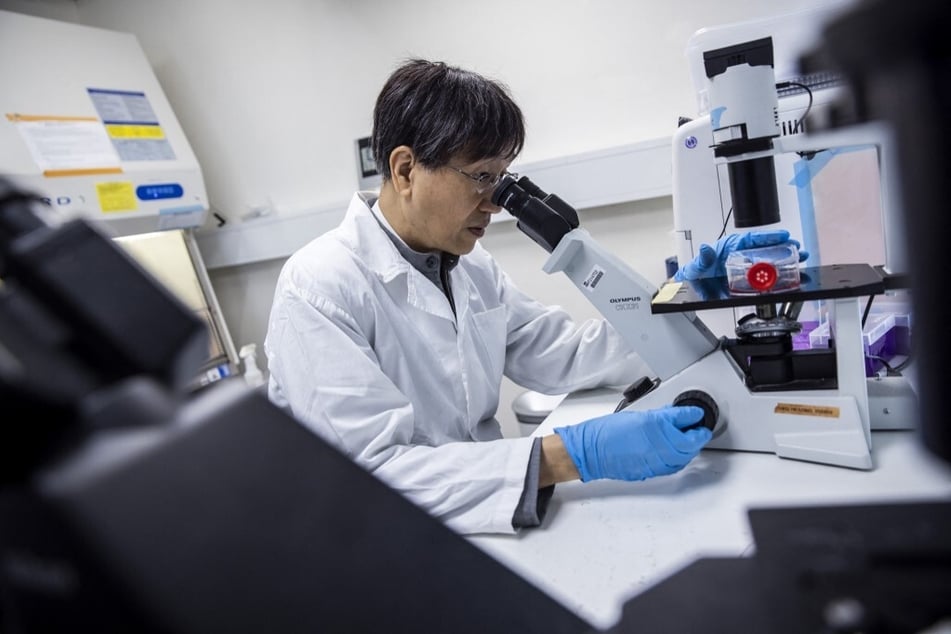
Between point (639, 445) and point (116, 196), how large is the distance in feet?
7.40

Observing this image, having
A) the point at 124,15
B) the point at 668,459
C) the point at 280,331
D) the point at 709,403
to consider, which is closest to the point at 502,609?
the point at 668,459

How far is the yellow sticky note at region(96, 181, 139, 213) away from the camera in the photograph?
228cm

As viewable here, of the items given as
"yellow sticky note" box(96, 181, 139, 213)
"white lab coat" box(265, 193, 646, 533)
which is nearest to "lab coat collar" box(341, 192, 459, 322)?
"white lab coat" box(265, 193, 646, 533)

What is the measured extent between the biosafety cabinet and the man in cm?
131

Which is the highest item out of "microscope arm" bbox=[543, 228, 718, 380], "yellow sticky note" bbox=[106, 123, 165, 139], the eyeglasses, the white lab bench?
"yellow sticky note" bbox=[106, 123, 165, 139]

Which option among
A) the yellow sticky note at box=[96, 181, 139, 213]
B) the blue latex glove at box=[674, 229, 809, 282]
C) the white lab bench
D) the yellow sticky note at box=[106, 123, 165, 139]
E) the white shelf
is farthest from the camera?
the yellow sticky note at box=[106, 123, 165, 139]

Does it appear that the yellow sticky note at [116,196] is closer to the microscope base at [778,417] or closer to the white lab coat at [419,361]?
the white lab coat at [419,361]

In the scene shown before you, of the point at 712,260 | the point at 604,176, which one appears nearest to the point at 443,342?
the point at 712,260

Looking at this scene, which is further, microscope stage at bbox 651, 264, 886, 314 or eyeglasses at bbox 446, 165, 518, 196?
eyeglasses at bbox 446, 165, 518, 196

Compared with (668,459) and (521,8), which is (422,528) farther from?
(521,8)

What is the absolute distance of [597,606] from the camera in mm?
693

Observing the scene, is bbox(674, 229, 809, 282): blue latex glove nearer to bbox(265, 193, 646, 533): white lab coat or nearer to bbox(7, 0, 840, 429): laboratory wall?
bbox(265, 193, 646, 533): white lab coat

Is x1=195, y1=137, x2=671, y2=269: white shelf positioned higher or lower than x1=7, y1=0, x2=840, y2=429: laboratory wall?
lower

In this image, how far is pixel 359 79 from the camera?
101 inches
